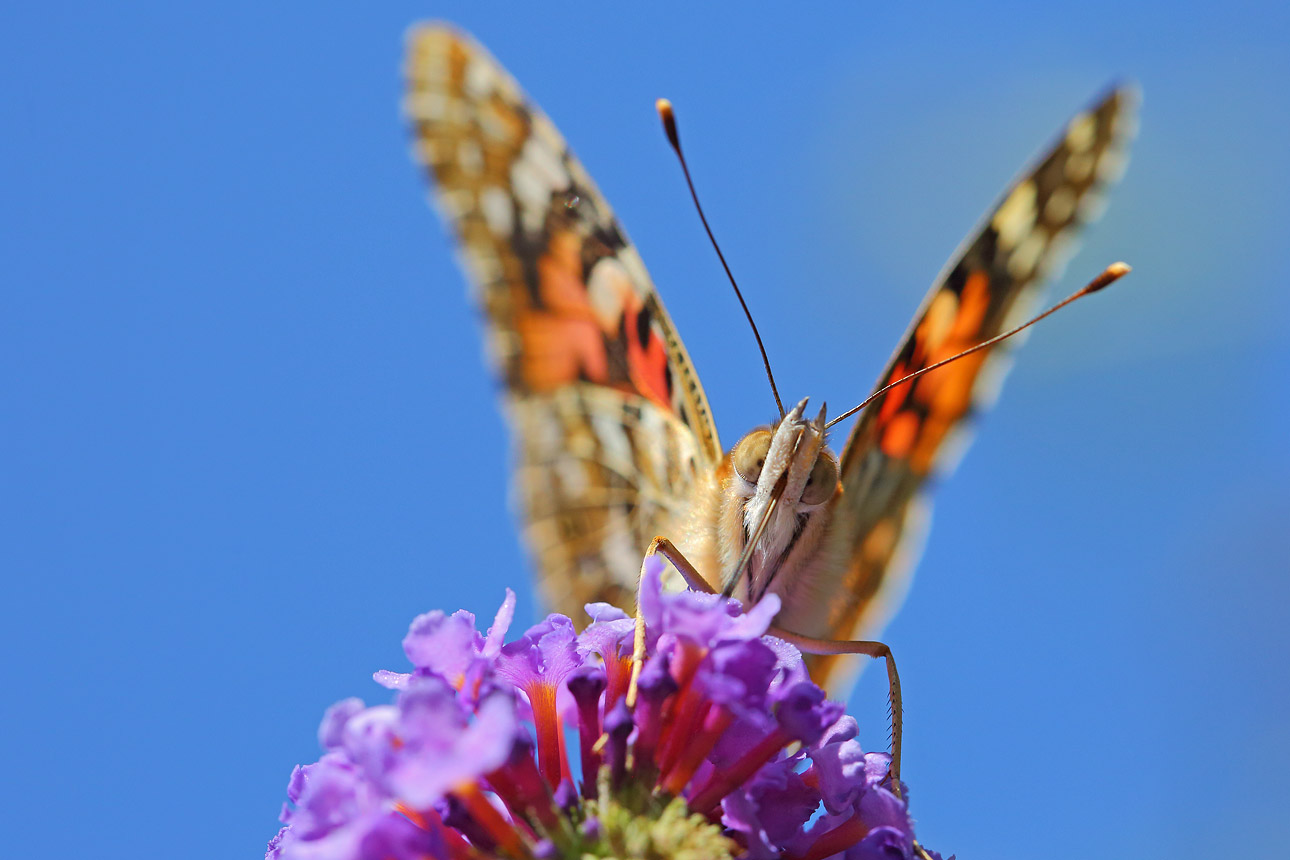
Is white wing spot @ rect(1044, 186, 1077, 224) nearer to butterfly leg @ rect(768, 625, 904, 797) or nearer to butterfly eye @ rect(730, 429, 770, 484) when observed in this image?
butterfly eye @ rect(730, 429, 770, 484)

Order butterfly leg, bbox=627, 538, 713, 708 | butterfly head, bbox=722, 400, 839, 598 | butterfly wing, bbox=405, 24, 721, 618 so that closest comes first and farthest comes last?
butterfly leg, bbox=627, 538, 713, 708 < butterfly head, bbox=722, 400, 839, 598 < butterfly wing, bbox=405, 24, 721, 618

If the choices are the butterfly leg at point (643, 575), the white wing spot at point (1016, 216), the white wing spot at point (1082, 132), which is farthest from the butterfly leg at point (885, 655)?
the white wing spot at point (1082, 132)

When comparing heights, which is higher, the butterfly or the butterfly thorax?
the butterfly

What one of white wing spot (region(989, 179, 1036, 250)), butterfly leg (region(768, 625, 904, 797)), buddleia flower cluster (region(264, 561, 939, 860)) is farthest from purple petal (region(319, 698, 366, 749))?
white wing spot (region(989, 179, 1036, 250))

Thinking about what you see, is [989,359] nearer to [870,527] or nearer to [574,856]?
[870,527]

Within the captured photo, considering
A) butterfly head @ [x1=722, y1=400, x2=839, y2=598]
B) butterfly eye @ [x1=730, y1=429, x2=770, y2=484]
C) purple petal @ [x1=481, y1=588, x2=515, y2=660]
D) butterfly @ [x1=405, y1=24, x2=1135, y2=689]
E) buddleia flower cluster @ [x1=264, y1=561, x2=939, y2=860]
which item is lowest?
buddleia flower cluster @ [x1=264, y1=561, x2=939, y2=860]

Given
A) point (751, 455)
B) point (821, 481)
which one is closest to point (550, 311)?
point (751, 455)

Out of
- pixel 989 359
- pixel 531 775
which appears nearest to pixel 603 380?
pixel 989 359

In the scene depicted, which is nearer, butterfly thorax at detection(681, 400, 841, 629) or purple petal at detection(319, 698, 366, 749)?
purple petal at detection(319, 698, 366, 749)
